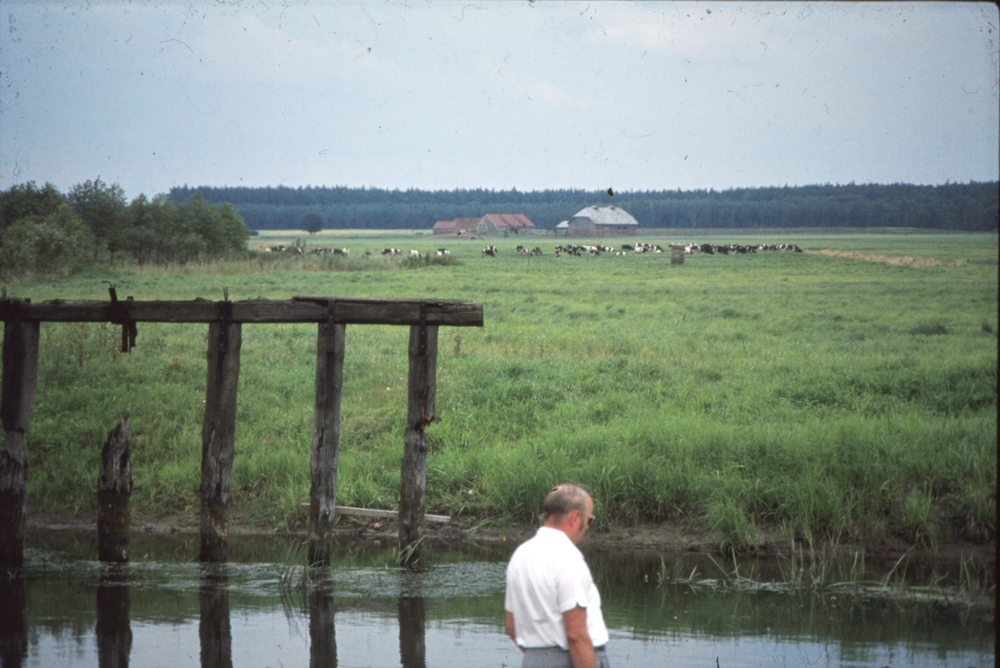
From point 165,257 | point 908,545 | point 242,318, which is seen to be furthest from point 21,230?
point 908,545

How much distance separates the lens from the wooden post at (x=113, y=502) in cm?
1018

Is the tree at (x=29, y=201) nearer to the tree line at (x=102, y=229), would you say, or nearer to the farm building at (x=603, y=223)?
the tree line at (x=102, y=229)

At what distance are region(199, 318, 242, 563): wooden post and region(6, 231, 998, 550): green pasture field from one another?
2009 millimetres

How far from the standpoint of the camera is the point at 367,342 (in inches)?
798

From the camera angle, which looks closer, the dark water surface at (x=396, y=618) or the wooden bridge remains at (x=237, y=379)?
the dark water surface at (x=396, y=618)

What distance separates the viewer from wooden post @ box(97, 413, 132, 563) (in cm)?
1018

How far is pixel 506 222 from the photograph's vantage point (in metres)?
88.2

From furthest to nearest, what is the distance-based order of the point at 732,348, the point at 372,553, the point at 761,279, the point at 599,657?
the point at 761,279 < the point at 732,348 < the point at 372,553 < the point at 599,657

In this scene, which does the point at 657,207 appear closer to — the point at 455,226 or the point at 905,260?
the point at 455,226

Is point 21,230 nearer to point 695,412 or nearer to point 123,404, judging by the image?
point 123,404

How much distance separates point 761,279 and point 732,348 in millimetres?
20435

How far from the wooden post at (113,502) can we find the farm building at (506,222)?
3031 inches

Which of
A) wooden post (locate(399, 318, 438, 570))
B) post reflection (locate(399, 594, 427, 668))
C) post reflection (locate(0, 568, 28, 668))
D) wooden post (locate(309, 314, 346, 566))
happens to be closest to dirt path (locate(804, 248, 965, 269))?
wooden post (locate(399, 318, 438, 570))

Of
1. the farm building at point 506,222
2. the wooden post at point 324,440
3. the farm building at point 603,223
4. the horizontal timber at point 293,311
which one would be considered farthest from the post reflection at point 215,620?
the farm building at point 603,223
